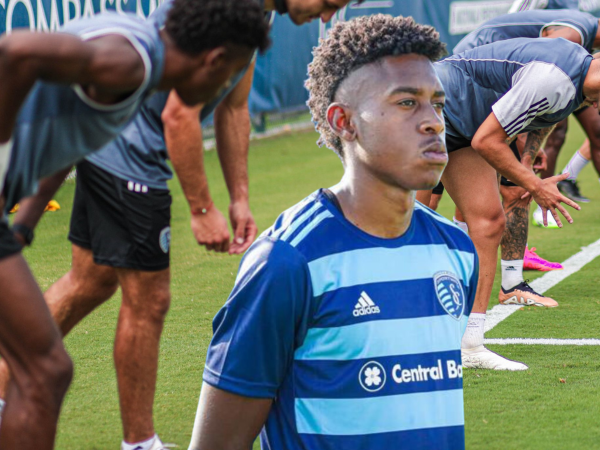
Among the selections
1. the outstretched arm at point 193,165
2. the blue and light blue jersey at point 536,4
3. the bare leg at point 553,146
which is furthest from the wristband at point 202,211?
the blue and light blue jersey at point 536,4

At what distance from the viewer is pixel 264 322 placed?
2.53m

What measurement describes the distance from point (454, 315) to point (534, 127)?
287 centimetres

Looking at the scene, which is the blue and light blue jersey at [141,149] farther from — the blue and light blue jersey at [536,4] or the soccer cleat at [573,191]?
the soccer cleat at [573,191]

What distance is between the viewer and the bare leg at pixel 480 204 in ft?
16.9

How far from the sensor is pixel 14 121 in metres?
2.42

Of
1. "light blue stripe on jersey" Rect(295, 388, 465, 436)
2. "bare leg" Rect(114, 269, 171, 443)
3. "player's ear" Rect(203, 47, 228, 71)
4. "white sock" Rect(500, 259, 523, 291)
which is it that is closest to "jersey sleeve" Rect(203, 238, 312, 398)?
"light blue stripe on jersey" Rect(295, 388, 465, 436)

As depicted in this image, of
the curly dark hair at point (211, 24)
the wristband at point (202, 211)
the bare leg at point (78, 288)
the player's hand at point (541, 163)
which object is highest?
the curly dark hair at point (211, 24)

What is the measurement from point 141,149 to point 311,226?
126 centimetres

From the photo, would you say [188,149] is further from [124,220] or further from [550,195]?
[550,195]

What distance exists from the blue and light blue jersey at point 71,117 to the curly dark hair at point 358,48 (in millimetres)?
617

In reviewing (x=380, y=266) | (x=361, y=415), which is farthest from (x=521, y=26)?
(x=361, y=415)

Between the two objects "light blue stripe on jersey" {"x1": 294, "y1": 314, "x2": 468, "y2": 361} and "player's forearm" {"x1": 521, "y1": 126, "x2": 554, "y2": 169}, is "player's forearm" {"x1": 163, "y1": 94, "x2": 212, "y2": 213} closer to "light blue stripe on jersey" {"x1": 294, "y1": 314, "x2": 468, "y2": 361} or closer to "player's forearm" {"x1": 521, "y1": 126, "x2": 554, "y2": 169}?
"light blue stripe on jersey" {"x1": 294, "y1": 314, "x2": 468, "y2": 361}

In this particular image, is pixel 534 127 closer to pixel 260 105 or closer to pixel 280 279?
pixel 280 279

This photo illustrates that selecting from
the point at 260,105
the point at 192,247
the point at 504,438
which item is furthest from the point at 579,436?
the point at 260,105
